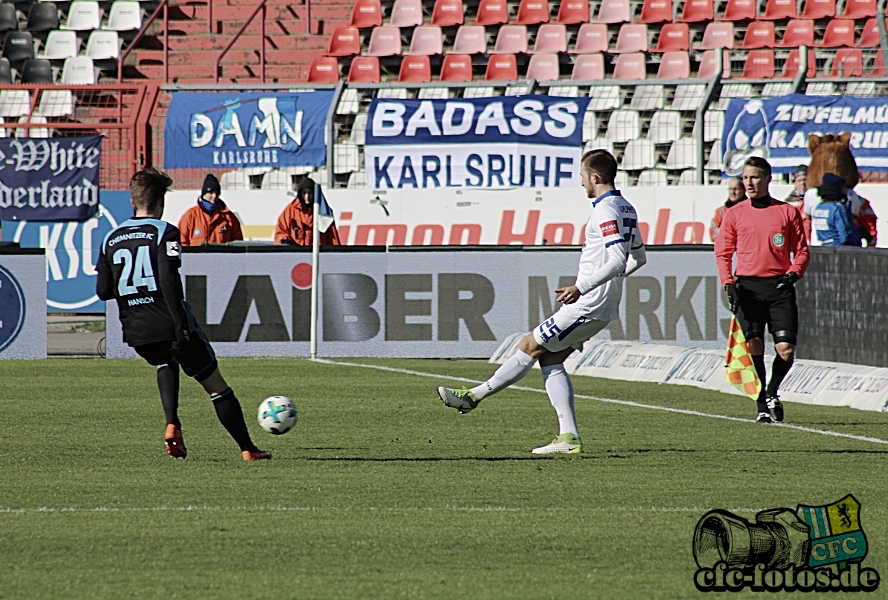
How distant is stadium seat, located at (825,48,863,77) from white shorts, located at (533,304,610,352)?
54.5 feet

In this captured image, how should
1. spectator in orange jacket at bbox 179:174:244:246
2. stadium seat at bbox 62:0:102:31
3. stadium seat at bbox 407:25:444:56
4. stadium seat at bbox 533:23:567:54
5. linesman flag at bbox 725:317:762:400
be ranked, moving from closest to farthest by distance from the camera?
linesman flag at bbox 725:317:762:400 → spectator in orange jacket at bbox 179:174:244:246 → stadium seat at bbox 533:23:567:54 → stadium seat at bbox 407:25:444:56 → stadium seat at bbox 62:0:102:31

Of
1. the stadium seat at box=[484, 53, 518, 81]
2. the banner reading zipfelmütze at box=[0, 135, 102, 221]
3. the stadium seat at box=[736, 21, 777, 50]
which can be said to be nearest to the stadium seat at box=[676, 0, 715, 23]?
the stadium seat at box=[736, 21, 777, 50]

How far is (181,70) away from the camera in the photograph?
92.6 ft

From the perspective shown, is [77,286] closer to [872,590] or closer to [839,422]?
[839,422]

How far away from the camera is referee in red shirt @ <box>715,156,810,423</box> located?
11.2m

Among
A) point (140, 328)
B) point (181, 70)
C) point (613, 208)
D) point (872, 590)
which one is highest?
point (181, 70)

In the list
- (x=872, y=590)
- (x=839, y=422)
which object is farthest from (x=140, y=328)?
(x=839, y=422)

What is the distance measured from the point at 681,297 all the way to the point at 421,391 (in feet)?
16.7

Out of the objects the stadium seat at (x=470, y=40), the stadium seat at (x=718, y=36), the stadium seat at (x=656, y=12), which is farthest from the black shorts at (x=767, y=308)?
the stadium seat at (x=656, y=12)

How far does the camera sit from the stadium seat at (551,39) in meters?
27.3

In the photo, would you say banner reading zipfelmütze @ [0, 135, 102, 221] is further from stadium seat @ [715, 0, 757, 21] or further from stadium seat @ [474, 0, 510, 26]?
stadium seat @ [715, 0, 757, 21]

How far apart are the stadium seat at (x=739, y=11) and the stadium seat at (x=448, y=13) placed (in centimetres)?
479

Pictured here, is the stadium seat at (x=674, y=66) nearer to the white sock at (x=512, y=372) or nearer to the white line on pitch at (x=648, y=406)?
the white line on pitch at (x=648, y=406)

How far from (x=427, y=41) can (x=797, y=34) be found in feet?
22.1
